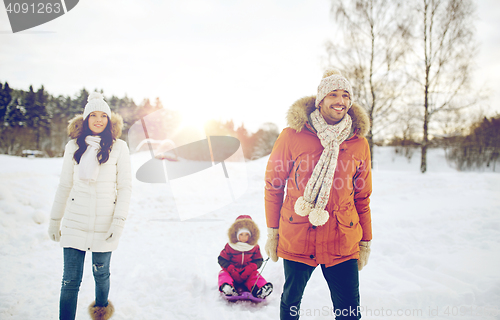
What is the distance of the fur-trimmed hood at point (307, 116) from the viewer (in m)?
1.86

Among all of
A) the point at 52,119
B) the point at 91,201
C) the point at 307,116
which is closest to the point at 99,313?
the point at 91,201

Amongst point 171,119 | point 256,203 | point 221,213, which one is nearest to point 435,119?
point 256,203

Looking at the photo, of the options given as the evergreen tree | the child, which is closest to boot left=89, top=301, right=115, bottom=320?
the child

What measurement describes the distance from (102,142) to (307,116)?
5.95 feet

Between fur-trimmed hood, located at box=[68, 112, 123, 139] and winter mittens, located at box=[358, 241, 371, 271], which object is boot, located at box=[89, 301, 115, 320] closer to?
fur-trimmed hood, located at box=[68, 112, 123, 139]

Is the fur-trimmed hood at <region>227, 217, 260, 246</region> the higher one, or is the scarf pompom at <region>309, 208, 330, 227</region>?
the scarf pompom at <region>309, 208, 330, 227</region>

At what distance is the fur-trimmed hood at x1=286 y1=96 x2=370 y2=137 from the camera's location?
186cm

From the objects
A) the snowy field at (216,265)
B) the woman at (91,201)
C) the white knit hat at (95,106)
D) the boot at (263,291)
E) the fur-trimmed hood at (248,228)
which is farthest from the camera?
the fur-trimmed hood at (248,228)

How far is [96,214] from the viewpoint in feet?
6.99

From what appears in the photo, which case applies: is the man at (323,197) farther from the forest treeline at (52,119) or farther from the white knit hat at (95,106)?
the forest treeline at (52,119)

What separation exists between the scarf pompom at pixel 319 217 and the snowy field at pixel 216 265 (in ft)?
4.78

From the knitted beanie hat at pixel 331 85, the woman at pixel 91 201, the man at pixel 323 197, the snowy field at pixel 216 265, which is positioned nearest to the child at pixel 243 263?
the snowy field at pixel 216 265

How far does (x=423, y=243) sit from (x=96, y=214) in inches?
191

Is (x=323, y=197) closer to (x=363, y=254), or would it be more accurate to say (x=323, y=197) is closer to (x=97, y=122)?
(x=363, y=254)
